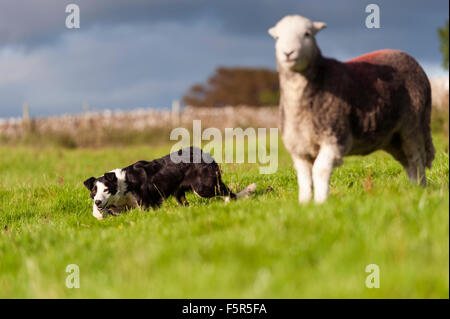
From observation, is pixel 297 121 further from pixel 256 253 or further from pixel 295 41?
pixel 256 253

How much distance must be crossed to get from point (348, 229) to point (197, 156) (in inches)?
147

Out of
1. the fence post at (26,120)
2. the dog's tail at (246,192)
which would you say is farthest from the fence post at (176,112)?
the dog's tail at (246,192)

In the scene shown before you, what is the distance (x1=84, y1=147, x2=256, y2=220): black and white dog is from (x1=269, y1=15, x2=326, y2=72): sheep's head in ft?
9.73

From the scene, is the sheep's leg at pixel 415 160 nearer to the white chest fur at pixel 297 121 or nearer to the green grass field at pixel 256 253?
the green grass field at pixel 256 253

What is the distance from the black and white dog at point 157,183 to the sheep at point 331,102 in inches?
92.3

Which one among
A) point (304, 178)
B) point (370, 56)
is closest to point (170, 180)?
point (304, 178)

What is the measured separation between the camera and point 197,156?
7309mm

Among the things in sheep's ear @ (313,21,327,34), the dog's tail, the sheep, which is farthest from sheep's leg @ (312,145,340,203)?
the dog's tail

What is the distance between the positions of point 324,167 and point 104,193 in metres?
3.73

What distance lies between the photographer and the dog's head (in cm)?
698

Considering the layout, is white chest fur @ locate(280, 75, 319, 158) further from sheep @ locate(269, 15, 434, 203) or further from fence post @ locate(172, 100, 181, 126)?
fence post @ locate(172, 100, 181, 126)

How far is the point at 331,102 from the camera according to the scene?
4715mm
